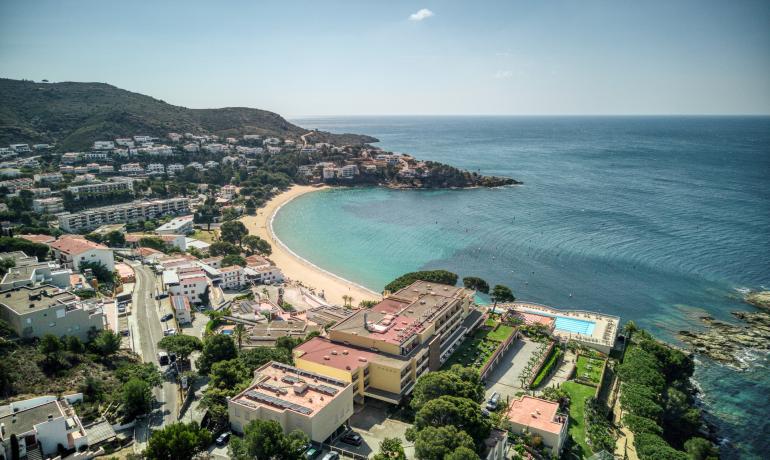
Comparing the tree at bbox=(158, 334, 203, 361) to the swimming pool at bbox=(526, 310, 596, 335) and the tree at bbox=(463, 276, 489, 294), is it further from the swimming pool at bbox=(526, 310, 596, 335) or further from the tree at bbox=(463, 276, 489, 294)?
the swimming pool at bbox=(526, 310, 596, 335)

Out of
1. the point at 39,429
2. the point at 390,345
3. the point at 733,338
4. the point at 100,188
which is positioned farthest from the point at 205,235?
the point at 733,338

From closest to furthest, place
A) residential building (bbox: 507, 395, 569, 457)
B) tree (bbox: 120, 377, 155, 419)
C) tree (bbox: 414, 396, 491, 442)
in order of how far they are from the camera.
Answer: tree (bbox: 414, 396, 491, 442) < tree (bbox: 120, 377, 155, 419) < residential building (bbox: 507, 395, 569, 457)

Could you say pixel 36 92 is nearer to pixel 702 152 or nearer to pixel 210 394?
pixel 210 394

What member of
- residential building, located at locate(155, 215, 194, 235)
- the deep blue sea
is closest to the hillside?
residential building, located at locate(155, 215, 194, 235)

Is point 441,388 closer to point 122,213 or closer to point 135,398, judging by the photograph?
point 135,398

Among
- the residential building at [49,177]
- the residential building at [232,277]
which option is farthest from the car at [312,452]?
the residential building at [49,177]

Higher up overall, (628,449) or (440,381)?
(440,381)

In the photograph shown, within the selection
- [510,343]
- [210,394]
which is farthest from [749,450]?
[210,394]
